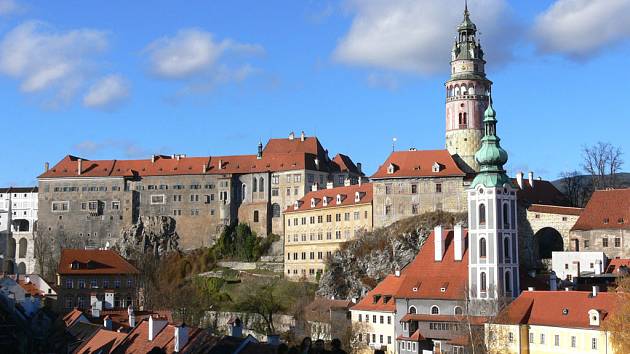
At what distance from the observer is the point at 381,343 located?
55406 mm

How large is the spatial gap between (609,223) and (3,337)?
42370 millimetres

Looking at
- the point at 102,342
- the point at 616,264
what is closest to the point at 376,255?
the point at 616,264

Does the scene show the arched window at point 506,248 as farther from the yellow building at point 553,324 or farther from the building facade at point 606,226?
the building facade at point 606,226

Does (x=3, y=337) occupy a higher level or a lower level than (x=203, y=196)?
lower

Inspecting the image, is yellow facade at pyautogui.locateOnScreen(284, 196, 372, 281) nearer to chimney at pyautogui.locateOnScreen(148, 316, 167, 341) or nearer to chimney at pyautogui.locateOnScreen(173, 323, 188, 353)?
chimney at pyautogui.locateOnScreen(148, 316, 167, 341)

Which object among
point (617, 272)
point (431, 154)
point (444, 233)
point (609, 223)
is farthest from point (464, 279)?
point (431, 154)

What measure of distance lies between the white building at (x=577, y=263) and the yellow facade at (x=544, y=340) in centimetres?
1293

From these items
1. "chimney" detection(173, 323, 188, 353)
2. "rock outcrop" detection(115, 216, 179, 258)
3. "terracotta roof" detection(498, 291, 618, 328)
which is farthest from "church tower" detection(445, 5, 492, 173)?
"chimney" detection(173, 323, 188, 353)

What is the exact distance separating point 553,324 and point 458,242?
35.4ft

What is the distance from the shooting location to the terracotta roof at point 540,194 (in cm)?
7219

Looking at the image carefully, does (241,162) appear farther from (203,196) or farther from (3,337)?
(3,337)

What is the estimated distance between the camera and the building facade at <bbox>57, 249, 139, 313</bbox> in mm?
64625

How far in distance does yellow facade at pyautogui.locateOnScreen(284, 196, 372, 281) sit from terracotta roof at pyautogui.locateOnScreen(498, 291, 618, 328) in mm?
29823

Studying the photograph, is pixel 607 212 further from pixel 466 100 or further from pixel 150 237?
pixel 150 237
